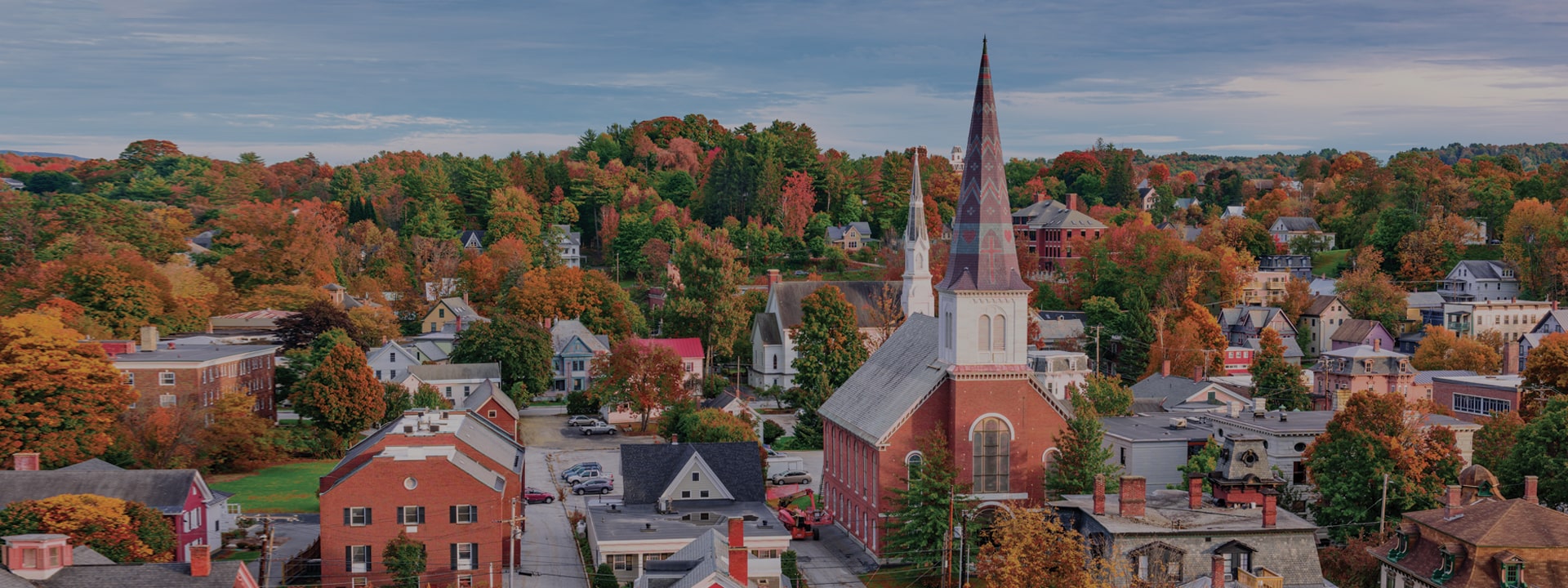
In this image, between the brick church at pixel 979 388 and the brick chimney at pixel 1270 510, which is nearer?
the brick chimney at pixel 1270 510

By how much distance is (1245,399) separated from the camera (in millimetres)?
71312

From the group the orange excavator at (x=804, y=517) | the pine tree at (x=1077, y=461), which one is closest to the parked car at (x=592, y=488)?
the orange excavator at (x=804, y=517)

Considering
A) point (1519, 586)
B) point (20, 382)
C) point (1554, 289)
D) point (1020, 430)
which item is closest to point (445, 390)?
point (20, 382)

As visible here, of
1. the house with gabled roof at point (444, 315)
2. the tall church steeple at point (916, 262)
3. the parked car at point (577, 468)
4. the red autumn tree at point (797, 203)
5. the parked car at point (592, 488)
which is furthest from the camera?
the red autumn tree at point (797, 203)

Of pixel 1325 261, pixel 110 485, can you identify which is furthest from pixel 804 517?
pixel 1325 261

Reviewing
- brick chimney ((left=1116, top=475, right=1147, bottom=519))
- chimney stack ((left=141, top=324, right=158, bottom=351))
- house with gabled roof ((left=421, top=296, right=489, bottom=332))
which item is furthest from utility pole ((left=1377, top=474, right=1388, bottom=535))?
house with gabled roof ((left=421, top=296, right=489, bottom=332))

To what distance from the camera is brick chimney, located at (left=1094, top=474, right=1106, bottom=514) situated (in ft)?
134

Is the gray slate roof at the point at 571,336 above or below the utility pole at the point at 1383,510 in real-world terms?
above

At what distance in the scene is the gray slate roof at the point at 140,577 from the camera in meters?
31.8

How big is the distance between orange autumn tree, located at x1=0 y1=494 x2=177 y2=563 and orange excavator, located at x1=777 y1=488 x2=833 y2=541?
2152cm

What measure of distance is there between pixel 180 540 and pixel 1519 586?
4073cm

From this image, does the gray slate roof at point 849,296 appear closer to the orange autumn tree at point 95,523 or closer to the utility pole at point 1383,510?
the utility pole at point 1383,510

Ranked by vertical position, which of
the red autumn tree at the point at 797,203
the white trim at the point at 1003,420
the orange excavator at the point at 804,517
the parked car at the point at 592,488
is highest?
the red autumn tree at the point at 797,203

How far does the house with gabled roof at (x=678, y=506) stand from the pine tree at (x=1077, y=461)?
32.1ft
